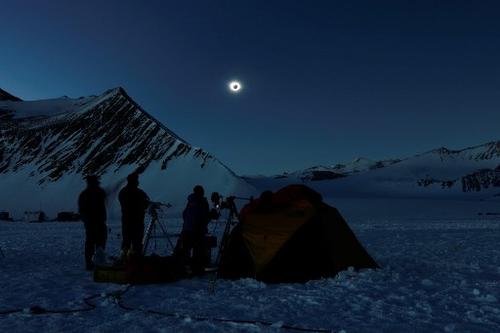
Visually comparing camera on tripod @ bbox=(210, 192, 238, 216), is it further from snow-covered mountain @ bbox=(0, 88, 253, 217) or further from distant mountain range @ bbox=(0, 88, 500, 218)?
snow-covered mountain @ bbox=(0, 88, 253, 217)

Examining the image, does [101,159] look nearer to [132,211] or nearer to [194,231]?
[132,211]

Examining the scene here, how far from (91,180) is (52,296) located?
4177 mm

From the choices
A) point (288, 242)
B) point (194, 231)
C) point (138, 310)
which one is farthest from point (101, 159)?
point (138, 310)

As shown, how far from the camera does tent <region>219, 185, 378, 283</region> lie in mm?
9391

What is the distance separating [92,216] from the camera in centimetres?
1123

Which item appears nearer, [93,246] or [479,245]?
[93,246]

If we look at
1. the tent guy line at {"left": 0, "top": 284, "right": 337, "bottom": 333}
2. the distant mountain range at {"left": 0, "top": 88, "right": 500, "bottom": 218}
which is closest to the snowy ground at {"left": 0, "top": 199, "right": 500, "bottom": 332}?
the tent guy line at {"left": 0, "top": 284, "right": 337, "bottom": 333}

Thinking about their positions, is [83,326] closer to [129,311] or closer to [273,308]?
[129,311]

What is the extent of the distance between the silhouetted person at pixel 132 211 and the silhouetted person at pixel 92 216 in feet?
1.88

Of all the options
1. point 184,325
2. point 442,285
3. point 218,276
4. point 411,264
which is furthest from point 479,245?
point 184,325

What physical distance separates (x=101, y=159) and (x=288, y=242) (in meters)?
81.1

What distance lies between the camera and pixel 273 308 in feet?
22.4

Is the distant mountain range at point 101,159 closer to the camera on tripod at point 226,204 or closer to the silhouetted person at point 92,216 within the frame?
the silhouetted person at point 92,216

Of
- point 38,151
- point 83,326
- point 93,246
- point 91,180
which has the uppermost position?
point 38,151
